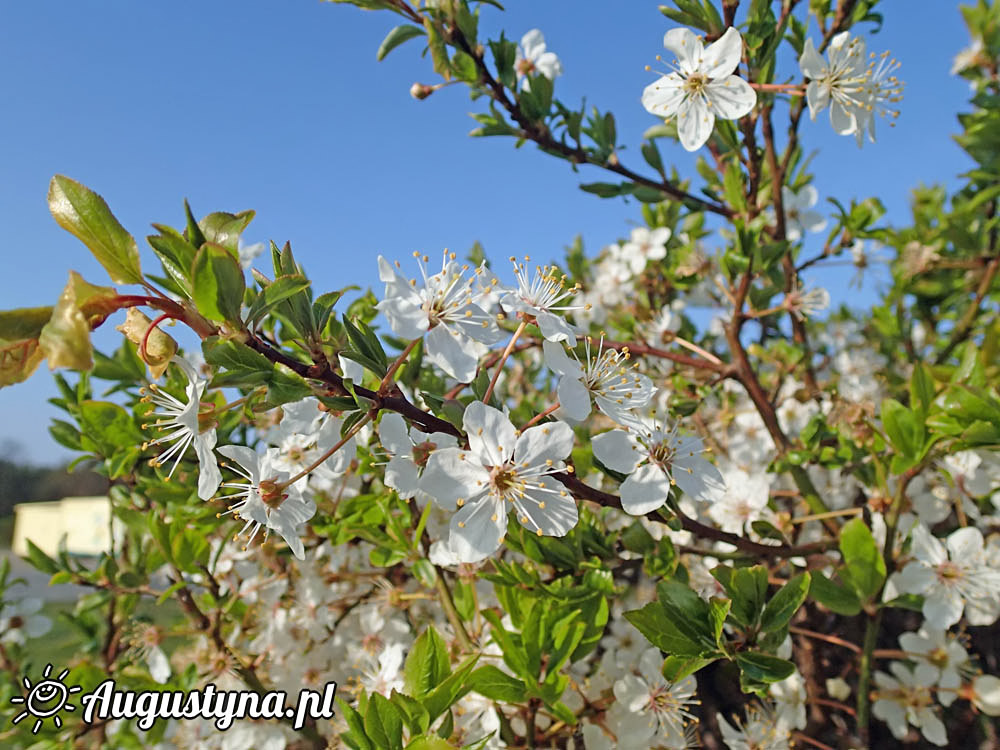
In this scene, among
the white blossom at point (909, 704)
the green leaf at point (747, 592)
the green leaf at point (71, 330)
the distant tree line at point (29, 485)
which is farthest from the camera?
the distant tree line at point (29, 485)

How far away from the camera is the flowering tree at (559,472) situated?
27.6 inches

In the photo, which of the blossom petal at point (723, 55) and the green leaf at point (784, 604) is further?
the blossom petal at point (723, 55)

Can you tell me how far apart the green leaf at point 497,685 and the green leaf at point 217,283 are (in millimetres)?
554

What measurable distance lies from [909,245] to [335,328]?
5.88 feet

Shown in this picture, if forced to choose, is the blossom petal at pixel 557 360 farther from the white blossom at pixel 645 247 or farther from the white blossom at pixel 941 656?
the white blossom at pixel 645 247

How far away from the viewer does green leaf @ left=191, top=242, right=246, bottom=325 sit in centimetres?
57

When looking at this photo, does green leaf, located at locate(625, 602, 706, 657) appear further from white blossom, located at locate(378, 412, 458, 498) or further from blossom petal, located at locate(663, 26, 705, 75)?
blossom petal, located at locate(663, 26, 705, 75)

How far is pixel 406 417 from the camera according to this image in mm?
688

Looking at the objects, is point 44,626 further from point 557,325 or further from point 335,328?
point 557,325

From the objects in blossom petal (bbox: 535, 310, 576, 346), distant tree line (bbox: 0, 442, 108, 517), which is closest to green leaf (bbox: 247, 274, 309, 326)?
blossom petal (bbox: 535, 310, 576, 346)

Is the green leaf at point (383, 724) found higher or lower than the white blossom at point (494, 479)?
lower

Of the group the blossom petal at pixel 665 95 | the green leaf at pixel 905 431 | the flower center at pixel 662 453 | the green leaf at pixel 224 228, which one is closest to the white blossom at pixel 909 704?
the green leaf at pixel 905 431

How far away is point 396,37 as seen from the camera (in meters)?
1.28

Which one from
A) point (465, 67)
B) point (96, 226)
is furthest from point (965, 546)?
point (96, 226)
